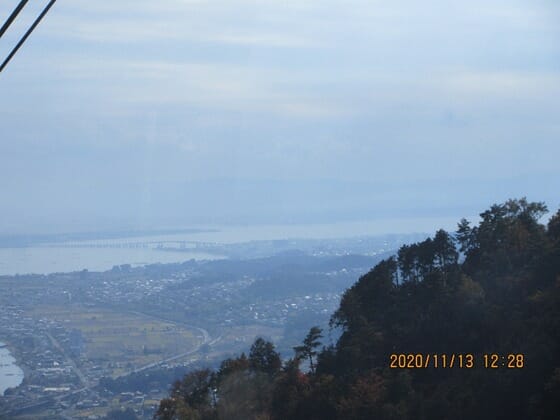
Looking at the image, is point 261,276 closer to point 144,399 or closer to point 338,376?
point 144,399

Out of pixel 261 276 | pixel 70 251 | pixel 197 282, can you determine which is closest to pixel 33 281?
pixel 197 282
